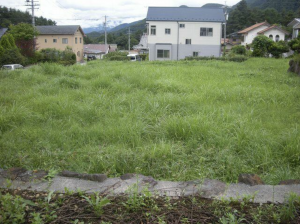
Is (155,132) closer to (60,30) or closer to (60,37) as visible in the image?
(60,37)

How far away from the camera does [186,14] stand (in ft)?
78.7

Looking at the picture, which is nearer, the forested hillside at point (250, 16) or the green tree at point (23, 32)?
the green tree at point (23, 32)

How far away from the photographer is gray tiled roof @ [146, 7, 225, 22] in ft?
76.6

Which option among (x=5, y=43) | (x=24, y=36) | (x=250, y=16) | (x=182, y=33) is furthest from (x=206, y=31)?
(x=250, y=16)

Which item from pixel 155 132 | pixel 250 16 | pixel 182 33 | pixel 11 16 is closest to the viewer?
pixel 155 132

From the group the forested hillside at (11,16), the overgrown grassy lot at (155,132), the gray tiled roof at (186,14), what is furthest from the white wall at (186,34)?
the overgrown grassy lot at (155,132)

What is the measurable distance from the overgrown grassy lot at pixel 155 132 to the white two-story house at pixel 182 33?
18.5m

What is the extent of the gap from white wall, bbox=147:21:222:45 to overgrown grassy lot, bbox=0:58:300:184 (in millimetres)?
18731

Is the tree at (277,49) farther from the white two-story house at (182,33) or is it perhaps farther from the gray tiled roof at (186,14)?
the gray tiled roof at (186,14)

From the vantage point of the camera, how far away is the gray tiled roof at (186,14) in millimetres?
23344

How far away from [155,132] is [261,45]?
1786cm

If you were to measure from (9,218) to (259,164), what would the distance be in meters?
2.32

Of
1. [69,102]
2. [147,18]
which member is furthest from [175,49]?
[69,102]

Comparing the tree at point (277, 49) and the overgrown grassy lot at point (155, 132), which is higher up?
the tree at point (277, 49)
